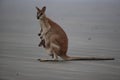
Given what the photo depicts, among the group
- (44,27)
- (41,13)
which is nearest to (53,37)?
(44,27)

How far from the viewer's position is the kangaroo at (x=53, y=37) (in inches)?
143

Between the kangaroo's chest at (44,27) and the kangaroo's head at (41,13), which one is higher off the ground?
the kangaroo's head at (41,13)

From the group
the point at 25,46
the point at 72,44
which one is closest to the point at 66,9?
the point at 72,44

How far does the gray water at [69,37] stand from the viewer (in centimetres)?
347

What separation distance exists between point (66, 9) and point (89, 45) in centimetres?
56

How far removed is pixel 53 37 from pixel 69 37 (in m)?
0.21

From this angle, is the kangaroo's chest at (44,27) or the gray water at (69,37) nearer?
the gray water at (69,37)

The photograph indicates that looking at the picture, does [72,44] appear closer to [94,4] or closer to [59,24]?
[59,24]

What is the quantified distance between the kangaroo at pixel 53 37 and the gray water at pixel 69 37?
0.06 meters

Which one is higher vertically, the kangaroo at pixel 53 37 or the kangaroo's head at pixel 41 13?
the kangaroo's head at pixel 41 13

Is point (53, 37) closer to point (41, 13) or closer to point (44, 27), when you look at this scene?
point (44, 27)

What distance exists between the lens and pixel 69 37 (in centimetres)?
362

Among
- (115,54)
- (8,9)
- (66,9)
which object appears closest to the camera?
(115,54)

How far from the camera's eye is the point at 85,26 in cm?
358
